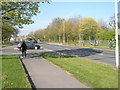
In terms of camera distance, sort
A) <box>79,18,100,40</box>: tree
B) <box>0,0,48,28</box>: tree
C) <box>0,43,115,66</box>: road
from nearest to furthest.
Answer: <box>0,0,48,28</box>: tree, <box>0,43,115,66</box>: road, <box>79,18,100,40</box>: tree

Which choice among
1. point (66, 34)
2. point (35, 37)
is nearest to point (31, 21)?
point (66, 34)

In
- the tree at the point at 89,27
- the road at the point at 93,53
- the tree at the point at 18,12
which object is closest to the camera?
the tree at the point at 18,12

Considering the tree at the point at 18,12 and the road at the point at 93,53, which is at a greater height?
the tree at the point at 18,12

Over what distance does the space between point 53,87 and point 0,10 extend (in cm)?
996

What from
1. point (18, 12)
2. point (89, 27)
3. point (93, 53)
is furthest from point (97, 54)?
point (89, 27)

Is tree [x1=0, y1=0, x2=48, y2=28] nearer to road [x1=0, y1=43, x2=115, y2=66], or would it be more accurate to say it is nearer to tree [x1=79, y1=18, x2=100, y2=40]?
road [x1=0, y1=43, x2=115, y2=66]

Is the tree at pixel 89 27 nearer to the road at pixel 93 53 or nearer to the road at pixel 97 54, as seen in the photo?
the road at pixel 93 53

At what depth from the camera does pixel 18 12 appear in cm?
1366

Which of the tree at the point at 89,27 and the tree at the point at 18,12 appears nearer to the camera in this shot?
the tree at the point at 18,12

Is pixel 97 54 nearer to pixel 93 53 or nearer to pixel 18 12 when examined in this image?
pixel 93 53

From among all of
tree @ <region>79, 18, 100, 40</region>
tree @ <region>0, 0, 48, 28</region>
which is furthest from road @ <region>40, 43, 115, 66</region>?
tree @ <region>79, 18, 100, 40</region>

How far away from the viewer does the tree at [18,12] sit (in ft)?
44.0

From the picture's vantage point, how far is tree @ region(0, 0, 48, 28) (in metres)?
13.4

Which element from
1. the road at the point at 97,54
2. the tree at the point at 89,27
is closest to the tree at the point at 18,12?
the road at the point at 97,54
